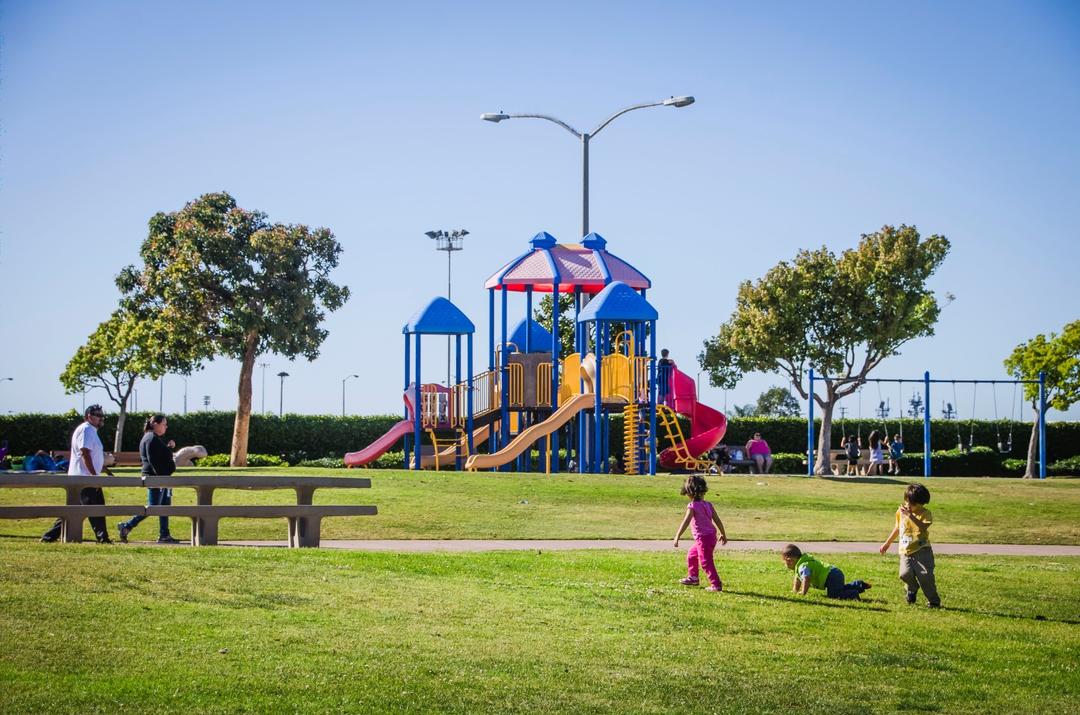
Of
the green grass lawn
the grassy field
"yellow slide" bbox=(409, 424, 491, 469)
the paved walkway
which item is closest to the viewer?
the green grass lawn

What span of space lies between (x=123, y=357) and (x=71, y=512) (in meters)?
40.1

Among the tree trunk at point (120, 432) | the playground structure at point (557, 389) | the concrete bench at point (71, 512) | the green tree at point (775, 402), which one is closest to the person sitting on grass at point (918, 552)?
the concrete bench at point (71, 512)

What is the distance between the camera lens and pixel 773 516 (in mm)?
24203

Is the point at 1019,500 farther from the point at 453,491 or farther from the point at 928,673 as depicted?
the point at 928,673

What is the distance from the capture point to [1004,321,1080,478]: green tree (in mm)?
45406

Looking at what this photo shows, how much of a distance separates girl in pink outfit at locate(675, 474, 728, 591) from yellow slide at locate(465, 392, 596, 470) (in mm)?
21733

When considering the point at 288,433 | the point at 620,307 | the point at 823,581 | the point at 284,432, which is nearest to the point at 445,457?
the point at 620,307

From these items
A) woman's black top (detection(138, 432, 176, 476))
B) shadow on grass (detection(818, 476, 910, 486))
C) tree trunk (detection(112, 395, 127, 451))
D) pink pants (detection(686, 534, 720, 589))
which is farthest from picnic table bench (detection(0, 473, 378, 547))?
tree trunk (detection(112, 395, 127, 451))

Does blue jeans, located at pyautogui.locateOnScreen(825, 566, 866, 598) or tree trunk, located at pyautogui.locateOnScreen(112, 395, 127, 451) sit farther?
tree trunk, located at pyautogui.locateOnScreen(112, 395, 127, 451)

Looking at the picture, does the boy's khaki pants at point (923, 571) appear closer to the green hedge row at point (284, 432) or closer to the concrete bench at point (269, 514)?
the concrete bench at point (269, 514)

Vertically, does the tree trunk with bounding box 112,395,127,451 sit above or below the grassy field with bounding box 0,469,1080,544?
above

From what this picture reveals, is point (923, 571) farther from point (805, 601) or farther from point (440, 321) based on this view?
point (440, 321)

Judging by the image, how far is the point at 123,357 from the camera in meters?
55.5

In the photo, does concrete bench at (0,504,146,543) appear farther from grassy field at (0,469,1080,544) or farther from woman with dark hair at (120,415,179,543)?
grassy field at (0,469,1080,544)
